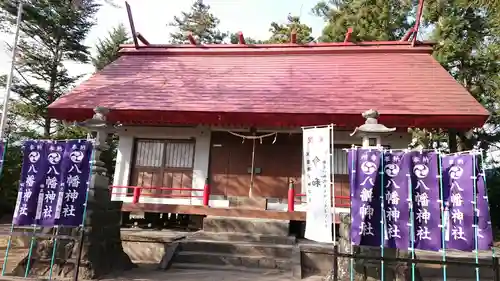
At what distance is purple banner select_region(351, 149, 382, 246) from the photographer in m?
4.96

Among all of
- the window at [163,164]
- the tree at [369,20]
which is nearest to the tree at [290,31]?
the tree at [369,20]

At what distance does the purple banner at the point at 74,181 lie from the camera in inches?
224

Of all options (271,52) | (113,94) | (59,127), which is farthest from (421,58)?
(59,127)

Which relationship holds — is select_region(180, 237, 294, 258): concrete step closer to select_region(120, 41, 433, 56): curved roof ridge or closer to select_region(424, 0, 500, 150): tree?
select_region(120, 41, 433, 56): curved roof ridge

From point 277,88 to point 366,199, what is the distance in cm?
591

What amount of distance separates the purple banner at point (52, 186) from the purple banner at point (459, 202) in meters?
5.94

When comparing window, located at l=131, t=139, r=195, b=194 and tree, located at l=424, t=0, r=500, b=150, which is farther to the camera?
tree, located at l=424, t=0, r=500, b=150

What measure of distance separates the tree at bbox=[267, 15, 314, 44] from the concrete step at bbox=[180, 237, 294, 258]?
1725 centimetres

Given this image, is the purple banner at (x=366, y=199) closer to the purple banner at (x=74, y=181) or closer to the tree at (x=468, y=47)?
the purple banner at (x=74, y=181)

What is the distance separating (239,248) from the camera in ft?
23.7

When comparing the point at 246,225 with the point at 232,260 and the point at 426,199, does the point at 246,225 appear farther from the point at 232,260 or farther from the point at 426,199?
the point at 426,199

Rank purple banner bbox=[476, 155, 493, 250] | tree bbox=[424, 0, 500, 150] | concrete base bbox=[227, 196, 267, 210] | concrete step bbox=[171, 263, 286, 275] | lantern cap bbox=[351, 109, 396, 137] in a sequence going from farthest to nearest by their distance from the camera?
tree bbox=[424, 0, 500, 150] < concrete base bbox=[227, 196, 267, 210] < concrete step bbox=[171, 263, 286, 275] < lantern cap bbox=[351, 109, 396, 137] < purple banner bbox=[476, 155, 493, 250]

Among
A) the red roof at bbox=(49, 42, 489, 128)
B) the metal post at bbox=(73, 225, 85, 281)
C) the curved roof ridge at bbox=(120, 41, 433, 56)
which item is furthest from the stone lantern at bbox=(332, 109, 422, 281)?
the curved roof ridge at bbox=(120, 41, 433, 56)

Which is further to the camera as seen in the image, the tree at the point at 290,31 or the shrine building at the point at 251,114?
the tree at the point at 290,31
